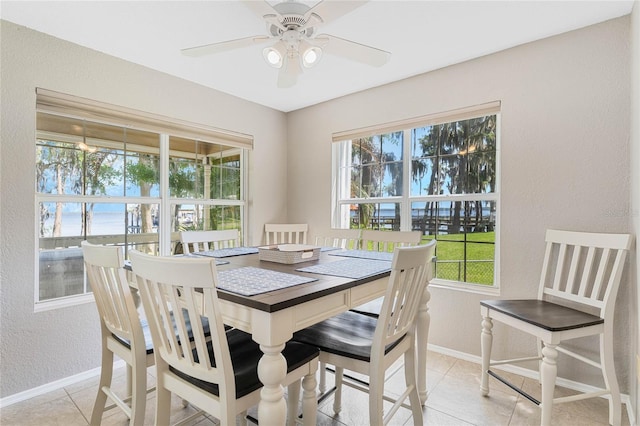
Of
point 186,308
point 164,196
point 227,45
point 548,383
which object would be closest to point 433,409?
point 548,383

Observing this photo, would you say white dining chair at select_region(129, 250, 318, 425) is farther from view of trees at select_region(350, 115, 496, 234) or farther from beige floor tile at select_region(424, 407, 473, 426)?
view of trees at select_region(350, 115, 496, 234)

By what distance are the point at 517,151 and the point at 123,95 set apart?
2.92 m

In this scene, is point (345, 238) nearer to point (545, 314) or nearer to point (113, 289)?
point (545, 314)

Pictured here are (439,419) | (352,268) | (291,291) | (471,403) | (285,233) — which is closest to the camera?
(291,291)

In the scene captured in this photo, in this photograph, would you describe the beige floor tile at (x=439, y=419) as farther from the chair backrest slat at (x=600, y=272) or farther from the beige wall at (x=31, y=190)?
the beige wall at (x=31, y=190)

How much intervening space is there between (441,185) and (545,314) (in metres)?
1.25

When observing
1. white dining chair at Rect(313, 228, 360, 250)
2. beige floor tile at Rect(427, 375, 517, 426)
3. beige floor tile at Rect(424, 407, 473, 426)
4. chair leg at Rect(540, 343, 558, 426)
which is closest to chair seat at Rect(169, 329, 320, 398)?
beige floor tile at Rect(424, 407, 473, 426)

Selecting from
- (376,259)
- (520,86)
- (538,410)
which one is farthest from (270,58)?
(538,410)

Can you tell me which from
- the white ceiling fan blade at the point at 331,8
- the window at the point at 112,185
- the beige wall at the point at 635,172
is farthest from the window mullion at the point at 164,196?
the beige wall at the point at 635,172

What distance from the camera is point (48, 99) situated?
2.13 meters

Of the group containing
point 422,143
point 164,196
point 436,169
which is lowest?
point 164,196

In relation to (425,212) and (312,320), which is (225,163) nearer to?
(425,212)

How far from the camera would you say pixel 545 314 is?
1.81m

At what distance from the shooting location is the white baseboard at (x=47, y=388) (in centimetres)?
197
